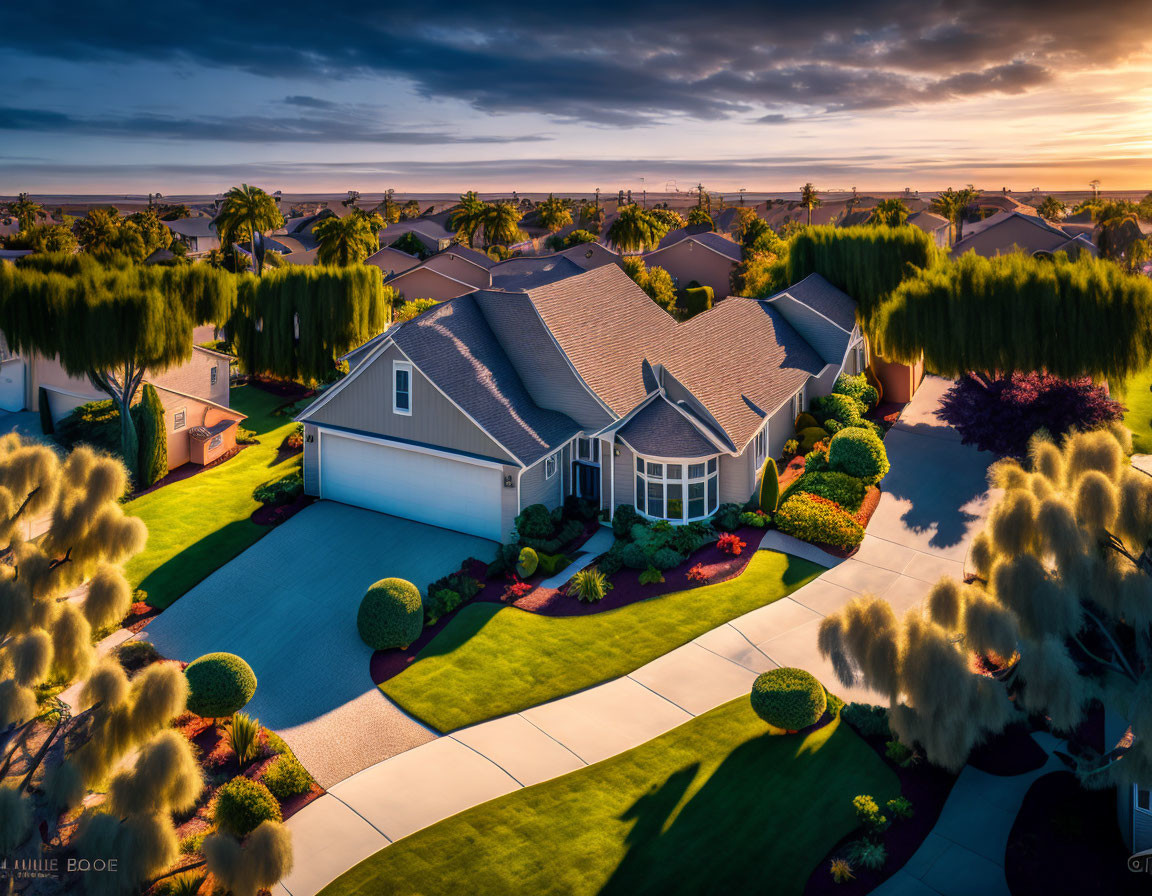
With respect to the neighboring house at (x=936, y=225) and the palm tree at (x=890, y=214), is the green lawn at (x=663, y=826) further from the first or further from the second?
the neighboring house at (x=936, y=225)

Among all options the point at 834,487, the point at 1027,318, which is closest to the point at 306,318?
the point at 834,487

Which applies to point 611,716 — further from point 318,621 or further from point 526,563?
point 318,621

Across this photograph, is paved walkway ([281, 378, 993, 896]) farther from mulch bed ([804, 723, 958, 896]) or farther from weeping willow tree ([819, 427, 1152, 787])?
weeping willow tree ([819, 427, 1152, 787])

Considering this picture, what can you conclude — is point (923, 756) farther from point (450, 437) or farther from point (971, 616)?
point (450, 437)

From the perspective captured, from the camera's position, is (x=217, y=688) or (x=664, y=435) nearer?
(x=217, y=688)

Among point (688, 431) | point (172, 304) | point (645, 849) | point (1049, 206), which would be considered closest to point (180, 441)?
point (172, 304)

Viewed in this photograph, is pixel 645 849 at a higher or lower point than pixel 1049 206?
lower
